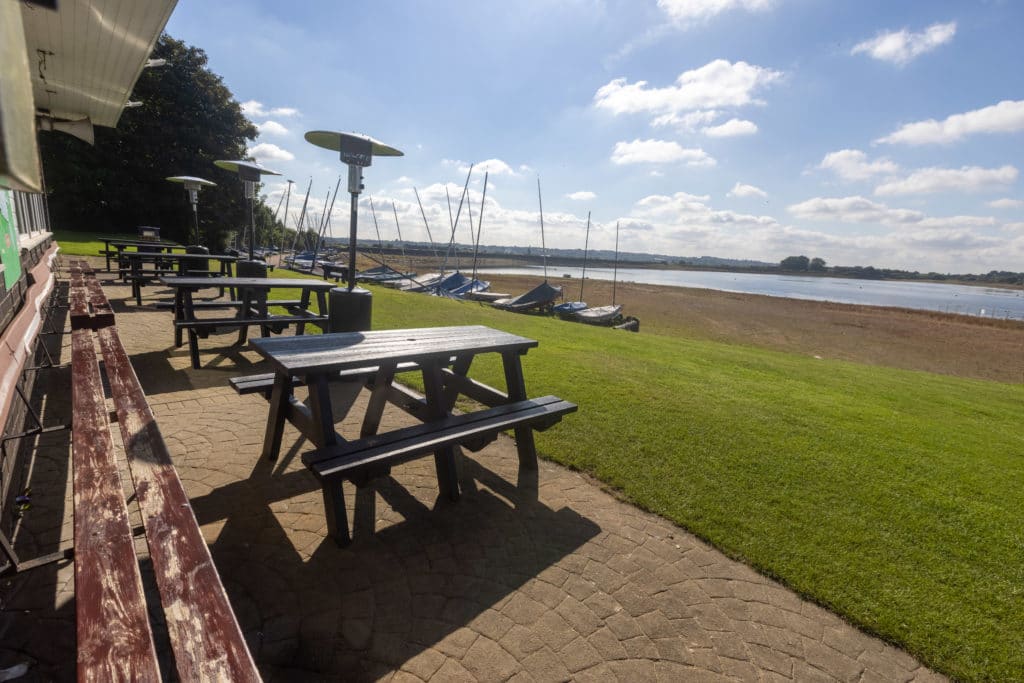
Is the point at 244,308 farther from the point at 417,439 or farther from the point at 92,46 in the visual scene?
the point at 417,439

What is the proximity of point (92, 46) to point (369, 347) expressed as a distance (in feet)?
10.6

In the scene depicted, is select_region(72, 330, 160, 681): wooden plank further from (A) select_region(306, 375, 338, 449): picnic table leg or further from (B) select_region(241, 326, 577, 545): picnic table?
(A) select_region(306, 375, 338, 449): picnic table leg

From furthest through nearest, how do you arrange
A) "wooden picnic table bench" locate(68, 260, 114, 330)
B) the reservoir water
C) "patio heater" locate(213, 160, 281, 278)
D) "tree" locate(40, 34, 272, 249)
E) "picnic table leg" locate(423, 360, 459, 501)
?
the reservoir water
"tree" locate(40, 34, 272, 249)
"patio heater" locate(213, 160, 281, 278)
"wooden picnic table bench" locate(68, 260, 114, 330)
"picnic table leg" locate(423, 360, 459, 501)

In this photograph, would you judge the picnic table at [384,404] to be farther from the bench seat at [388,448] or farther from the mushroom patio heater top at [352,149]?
the mushroom patio heater top at [352,149]

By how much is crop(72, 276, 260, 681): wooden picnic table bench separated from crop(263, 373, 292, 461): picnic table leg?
3.14 ft

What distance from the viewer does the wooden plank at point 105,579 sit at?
110 centimetres

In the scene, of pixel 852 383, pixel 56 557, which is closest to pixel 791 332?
pixel 852 383

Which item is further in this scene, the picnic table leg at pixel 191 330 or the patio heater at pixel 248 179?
the patio heater at pixel 248 179

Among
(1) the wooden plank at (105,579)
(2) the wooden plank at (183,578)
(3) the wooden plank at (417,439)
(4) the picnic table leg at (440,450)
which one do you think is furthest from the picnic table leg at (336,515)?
(1) the wooden plank at (105,579)

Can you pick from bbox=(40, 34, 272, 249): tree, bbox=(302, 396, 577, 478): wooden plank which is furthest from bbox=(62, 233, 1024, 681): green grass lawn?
bbox=(40, 34, 272, 249): tree

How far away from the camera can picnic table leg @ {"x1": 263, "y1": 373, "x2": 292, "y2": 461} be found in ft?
10.1

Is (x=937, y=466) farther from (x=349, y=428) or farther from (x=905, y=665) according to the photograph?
(x=349, y=428)

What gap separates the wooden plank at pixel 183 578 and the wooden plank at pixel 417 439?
0.64 m

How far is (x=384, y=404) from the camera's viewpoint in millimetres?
3371
